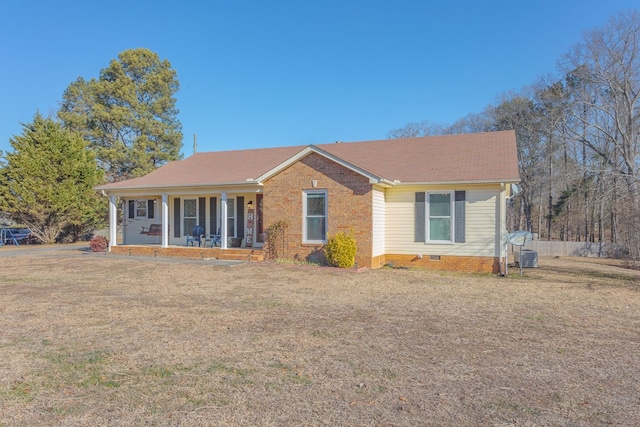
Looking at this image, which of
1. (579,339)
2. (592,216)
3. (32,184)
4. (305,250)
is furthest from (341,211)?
(592,216)

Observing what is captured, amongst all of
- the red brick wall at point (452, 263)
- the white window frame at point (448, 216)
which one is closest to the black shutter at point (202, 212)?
the red brick wall at point (452, 263)

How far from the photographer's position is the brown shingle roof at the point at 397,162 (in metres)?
14.4

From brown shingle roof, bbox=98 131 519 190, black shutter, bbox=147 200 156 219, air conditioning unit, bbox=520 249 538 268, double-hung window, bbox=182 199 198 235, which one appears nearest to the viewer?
brown shingle roof, bbox=98 131 519 190

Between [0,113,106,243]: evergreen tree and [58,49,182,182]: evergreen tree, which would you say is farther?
[58,49,182,182]: evergreen tree

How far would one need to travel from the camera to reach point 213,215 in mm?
18688

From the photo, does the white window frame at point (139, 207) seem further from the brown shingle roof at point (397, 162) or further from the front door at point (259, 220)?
the front door at point (259, 220)

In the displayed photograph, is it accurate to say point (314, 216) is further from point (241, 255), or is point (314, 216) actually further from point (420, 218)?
point (420, 218)

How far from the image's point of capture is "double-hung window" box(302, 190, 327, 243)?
14.5 m

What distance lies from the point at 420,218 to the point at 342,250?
300 cm

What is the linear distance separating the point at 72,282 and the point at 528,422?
35.8ft

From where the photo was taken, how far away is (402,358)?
5.33 metres

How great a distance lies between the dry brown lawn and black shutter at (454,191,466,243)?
3751 millimetres

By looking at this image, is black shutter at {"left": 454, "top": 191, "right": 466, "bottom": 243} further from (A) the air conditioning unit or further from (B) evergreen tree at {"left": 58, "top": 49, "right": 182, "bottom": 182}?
(B) evergreen tree at {"left": 58, "top": 49, "right": 182, "bottom": 182}

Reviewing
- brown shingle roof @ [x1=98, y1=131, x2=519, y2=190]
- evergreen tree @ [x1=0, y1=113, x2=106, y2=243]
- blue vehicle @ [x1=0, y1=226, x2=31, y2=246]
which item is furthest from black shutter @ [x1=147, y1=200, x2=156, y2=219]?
blue vehicle @ [x1=0, y1=226, x2=31, y2=246]
